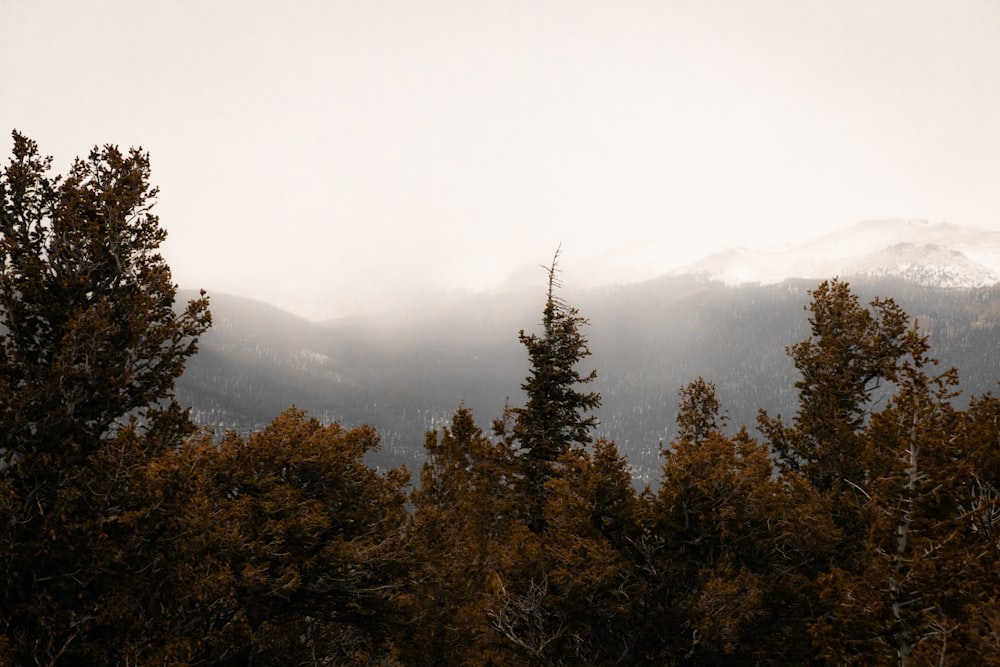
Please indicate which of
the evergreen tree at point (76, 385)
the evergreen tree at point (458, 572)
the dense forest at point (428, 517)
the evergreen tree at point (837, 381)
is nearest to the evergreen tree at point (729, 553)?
the dense forest at point (428, 517)

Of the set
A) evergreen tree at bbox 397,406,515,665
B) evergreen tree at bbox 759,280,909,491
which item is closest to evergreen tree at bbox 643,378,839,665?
evergreen tree at bbox 397,406,515,665

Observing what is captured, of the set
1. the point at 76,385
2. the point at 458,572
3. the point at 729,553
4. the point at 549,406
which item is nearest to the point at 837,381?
the point at 729,553

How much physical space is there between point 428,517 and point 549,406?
8028mm

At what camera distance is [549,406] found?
23.4 metres

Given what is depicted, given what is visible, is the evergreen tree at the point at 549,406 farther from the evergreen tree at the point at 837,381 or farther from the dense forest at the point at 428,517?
the evergreen tree at the point at 837,381

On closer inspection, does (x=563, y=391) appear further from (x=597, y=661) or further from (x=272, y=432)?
(x=272, y=432)

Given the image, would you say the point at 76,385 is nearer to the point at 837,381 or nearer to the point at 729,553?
the point at 729,553

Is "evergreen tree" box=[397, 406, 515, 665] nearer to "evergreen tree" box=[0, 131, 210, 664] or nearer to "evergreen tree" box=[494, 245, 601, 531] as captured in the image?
"evergreen tree" box=[494, 245, 601, 531]

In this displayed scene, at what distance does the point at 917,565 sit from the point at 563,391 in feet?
42.3

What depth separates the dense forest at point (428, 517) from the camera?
9828 millimetres

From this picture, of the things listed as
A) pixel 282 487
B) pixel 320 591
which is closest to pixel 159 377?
pixel 282 487

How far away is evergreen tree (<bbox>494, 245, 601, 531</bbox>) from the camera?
22906 mm

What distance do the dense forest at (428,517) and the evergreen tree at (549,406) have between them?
9cm

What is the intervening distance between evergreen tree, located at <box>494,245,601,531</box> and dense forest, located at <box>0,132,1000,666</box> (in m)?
0.09
